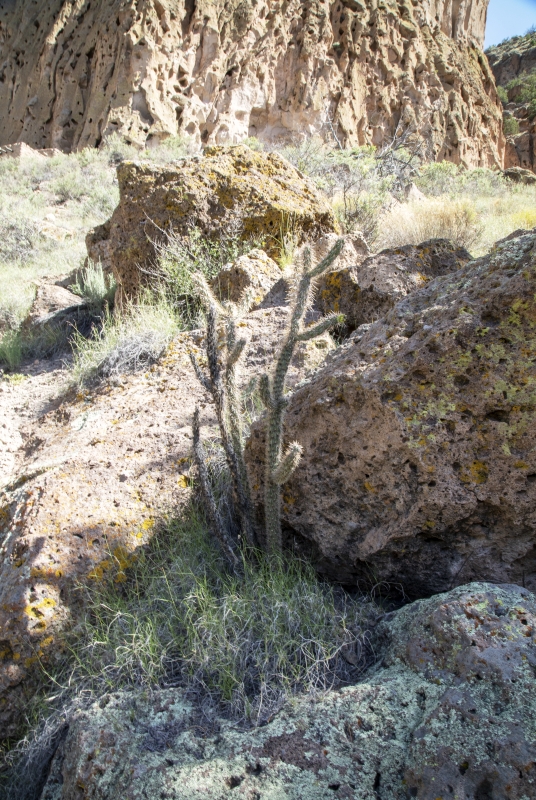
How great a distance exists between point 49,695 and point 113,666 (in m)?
0.30

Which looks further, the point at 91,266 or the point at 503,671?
the point at 91,266

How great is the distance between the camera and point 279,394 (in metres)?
1.94

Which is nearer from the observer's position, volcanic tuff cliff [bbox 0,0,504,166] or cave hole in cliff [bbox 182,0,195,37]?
volcanic tuff cliff [bbox 0,0,504,166]

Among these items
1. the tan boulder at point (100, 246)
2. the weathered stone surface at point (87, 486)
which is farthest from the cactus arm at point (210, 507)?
the tan boulder at point (100, 246)

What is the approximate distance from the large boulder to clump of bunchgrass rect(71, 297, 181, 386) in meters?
1.88

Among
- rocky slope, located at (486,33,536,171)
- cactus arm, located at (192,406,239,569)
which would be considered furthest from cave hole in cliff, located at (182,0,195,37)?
cactus arm, located at (192,406,239,569)

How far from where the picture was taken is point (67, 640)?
200cm

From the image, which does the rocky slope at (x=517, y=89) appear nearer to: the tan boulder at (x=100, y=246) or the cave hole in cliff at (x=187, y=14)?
the cave hole in cliff at (x=187, y=14)

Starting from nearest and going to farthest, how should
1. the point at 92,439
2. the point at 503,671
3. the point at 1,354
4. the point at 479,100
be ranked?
the point at 503,671
the point at 92,439
the point at 1,354
the point at 479,100

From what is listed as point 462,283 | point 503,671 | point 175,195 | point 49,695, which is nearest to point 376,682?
point 503,671

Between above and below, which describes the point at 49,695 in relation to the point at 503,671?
below

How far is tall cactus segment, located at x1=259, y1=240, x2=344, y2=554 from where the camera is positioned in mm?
1927

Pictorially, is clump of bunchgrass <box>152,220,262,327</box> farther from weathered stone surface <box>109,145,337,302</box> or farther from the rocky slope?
the rocky slope

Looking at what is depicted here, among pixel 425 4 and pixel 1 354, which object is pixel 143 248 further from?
pixel 425 4
